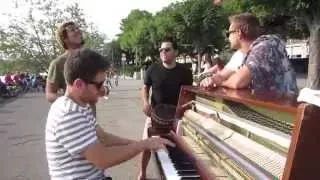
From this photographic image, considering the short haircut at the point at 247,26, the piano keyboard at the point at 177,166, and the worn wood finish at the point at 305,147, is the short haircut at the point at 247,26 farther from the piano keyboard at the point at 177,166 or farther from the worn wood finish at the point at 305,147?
the worn wood finish at the point at 305,147

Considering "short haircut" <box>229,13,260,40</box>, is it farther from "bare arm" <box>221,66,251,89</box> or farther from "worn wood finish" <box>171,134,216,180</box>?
"worn wood finish" <box>171,134,216,180</box>

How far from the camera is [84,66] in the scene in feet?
9.71

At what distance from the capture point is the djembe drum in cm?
627

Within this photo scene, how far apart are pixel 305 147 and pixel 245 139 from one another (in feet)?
5.56

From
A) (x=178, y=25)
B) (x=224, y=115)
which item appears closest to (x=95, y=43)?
(x=178, y=25)

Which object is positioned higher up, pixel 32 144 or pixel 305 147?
pixel 305 147

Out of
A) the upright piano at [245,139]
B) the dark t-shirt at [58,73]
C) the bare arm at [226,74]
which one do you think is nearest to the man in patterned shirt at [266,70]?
the upright piano at [245,139]

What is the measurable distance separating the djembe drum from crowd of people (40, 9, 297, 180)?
1.12 meters

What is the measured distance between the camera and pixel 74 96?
304 cm

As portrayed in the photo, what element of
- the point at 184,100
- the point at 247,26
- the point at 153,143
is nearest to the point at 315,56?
the point at 184,100

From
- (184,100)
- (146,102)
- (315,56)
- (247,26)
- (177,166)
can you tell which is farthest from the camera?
(315,56)

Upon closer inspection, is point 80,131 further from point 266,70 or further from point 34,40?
point 34,40

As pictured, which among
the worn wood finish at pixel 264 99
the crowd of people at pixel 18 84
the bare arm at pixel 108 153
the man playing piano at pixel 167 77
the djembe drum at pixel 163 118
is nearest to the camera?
the worn wood finish at pixel 264 99

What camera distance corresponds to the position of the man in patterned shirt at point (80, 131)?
293 cm
